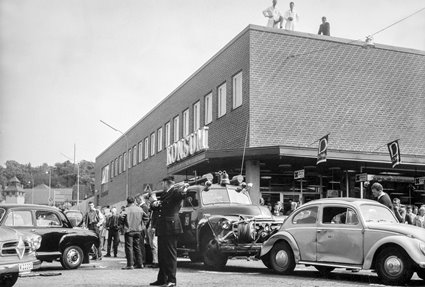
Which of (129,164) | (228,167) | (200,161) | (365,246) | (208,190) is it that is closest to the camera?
(365,246)

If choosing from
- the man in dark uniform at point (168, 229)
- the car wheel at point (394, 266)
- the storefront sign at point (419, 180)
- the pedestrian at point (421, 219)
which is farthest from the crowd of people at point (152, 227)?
the storefront sign at point (419, 180)

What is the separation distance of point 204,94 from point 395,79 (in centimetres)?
898

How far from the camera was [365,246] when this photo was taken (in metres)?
11.5

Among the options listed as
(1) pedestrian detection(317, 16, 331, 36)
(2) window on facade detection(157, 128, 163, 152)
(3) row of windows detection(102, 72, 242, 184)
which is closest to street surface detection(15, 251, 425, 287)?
(3) row of windows detection(102, 72, 242, 184)

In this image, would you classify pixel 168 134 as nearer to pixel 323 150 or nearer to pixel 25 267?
pixel 323 150

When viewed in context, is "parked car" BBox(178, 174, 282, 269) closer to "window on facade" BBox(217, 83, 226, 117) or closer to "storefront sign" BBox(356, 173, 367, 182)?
"storefront sign" BBox(356, 173, 367, 182)

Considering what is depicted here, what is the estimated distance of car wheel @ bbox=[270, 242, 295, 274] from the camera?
1284 centimetres

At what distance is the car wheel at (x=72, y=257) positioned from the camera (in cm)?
1509

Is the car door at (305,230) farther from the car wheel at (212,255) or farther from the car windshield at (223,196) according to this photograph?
the car windshield at (223,196)

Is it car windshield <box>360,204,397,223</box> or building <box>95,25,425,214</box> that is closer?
car windshield <box>360,204,397,223</box>

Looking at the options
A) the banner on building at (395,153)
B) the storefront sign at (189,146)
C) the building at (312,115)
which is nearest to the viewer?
the banner on building at (395,153)

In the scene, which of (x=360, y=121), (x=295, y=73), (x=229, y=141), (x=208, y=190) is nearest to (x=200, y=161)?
(x=229, y=141)

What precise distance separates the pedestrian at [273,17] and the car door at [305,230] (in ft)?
47.2

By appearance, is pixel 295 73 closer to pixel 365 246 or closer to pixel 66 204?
pixel 66 204
